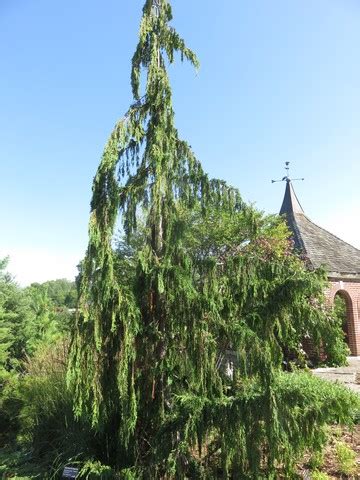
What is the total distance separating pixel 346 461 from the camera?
486cm

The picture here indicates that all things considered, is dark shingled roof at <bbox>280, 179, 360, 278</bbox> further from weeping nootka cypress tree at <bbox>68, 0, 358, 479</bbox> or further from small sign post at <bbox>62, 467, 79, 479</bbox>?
small sign post at <bbox>62, 467, 79, 479</bbox>

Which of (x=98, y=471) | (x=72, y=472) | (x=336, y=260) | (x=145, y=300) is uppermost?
(x=336, y=260)

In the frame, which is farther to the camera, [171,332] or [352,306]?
[352,306]

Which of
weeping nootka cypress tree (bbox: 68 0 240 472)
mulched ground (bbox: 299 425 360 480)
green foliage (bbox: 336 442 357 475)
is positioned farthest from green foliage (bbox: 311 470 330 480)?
weeping nootka cypress tree (bbox: 68 0 240 472)

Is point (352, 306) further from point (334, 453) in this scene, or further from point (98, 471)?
point (98, 471)

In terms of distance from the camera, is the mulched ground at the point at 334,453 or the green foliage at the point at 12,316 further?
the green foliage at the point at 12,316

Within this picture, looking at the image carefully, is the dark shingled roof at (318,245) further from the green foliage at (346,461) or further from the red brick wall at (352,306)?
the green foliage at (346,461)

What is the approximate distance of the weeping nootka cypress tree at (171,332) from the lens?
12.1ft

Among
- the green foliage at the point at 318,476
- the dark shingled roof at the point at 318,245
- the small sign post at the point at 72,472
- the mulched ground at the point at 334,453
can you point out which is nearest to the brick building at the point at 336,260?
the dark shingled roof at the point at 318,245

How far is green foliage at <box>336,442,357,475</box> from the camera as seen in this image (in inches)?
189

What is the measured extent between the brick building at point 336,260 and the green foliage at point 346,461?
9.54m

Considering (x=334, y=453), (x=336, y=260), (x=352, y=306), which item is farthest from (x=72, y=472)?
(x=336, y=260)

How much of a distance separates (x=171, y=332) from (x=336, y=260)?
13299 mm

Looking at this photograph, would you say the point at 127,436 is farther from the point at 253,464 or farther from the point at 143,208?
the point at 143,208
